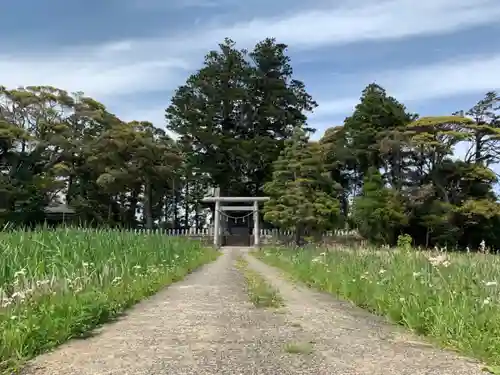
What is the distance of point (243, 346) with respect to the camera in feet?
14.4

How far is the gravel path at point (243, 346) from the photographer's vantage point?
374cm

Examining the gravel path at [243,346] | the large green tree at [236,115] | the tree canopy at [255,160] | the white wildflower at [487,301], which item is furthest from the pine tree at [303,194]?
the white wildflower at [487,301]

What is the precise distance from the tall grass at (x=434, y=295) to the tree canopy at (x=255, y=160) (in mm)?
12944

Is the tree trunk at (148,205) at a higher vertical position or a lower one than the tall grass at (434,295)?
higher

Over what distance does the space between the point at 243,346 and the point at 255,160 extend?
97.6 feet

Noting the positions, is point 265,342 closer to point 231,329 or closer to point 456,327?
point 231,329

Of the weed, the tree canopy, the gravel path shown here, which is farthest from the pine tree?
the weed

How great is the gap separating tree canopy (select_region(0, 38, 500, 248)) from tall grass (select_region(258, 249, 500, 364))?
12.9 m

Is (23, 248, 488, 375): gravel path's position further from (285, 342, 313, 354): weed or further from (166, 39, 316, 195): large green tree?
(166, 39, 316, 195): large green tree

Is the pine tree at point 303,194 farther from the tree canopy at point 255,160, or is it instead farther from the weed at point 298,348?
the weed at point 298,348

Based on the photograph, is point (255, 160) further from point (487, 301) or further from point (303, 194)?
point (487, 301)

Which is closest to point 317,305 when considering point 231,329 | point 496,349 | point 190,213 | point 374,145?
point 231,329

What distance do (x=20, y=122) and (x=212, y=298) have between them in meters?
25.5

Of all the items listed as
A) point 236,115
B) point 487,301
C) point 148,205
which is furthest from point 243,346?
point 236,115
